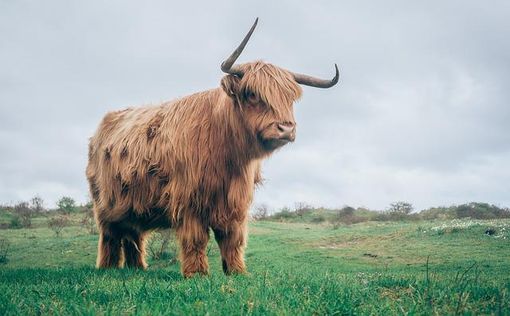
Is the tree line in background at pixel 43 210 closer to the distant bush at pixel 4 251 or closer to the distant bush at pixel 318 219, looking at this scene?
the distant bush at pixel 4 251

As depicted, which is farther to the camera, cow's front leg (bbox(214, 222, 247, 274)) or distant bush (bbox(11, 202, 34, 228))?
distant bush (bbox(11, 202, 34, 228))

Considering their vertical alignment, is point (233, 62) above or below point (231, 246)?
above

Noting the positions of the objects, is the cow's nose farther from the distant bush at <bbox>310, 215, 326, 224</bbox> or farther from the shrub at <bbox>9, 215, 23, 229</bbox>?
the distant bush at <bbox>310, 215, 326, 224</bbox>

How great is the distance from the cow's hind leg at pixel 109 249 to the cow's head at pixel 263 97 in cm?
348

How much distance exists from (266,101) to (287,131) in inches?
21.0

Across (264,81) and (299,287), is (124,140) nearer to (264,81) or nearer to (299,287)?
(264,81)

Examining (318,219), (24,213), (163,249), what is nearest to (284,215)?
(318,219)

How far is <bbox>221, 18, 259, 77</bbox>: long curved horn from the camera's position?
5.66m

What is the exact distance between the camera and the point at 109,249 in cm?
807

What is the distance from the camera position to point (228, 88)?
596 cm

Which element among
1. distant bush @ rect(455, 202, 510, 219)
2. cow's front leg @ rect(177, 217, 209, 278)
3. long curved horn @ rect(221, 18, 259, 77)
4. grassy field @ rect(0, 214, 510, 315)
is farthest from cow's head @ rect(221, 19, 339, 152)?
distant bush @ rect(455, 202, 510, 219)

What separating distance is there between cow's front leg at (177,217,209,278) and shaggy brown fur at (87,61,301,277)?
0.01 metres

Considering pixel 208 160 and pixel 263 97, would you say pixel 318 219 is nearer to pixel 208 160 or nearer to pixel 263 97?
pixel 208 160

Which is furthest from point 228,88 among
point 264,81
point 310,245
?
point 310,245
